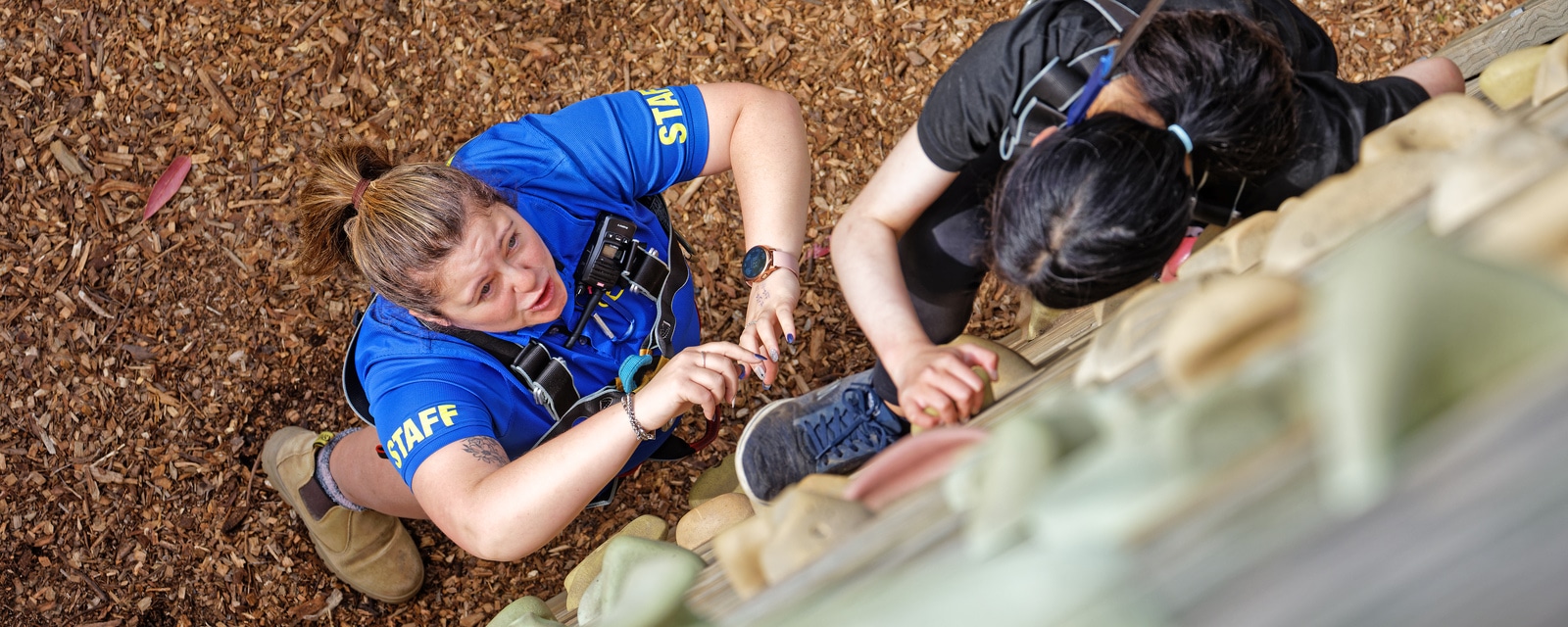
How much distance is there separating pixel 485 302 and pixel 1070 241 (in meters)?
0.95

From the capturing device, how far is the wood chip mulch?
8.21 ft

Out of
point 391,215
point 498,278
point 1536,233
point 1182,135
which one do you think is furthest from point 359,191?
point 1536,233

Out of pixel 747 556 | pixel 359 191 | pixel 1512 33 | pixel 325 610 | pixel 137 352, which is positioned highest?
pixel 1512 33

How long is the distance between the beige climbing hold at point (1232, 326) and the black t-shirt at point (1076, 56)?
97 cm

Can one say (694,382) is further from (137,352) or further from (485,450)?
(137,352)

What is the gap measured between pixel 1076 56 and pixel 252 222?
7.79ft

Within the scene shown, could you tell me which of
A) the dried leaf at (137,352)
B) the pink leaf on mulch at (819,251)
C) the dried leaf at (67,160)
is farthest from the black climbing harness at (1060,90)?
the dried leaf at (67,160)

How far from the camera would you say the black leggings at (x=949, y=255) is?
1.75 m

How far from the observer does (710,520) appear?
1419 mm

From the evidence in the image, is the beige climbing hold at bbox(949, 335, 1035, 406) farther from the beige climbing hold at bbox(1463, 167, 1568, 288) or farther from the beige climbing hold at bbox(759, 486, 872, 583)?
the beige climbing hold at bbox(1463, 167, 1568, 288)

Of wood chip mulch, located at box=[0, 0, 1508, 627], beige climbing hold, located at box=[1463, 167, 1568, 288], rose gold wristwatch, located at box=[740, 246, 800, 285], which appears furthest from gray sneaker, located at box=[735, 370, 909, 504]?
beige climbing hold, located at box=[1463, 167, 1568, 288]

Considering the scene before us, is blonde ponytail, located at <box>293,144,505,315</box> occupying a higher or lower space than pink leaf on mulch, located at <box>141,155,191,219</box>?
higher

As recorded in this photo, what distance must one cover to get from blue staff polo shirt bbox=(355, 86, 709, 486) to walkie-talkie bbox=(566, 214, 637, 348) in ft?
0.07

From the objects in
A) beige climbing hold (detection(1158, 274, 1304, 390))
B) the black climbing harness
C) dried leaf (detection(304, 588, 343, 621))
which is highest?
beige climbing hold (detection(1158, 274, 1304, 390))
